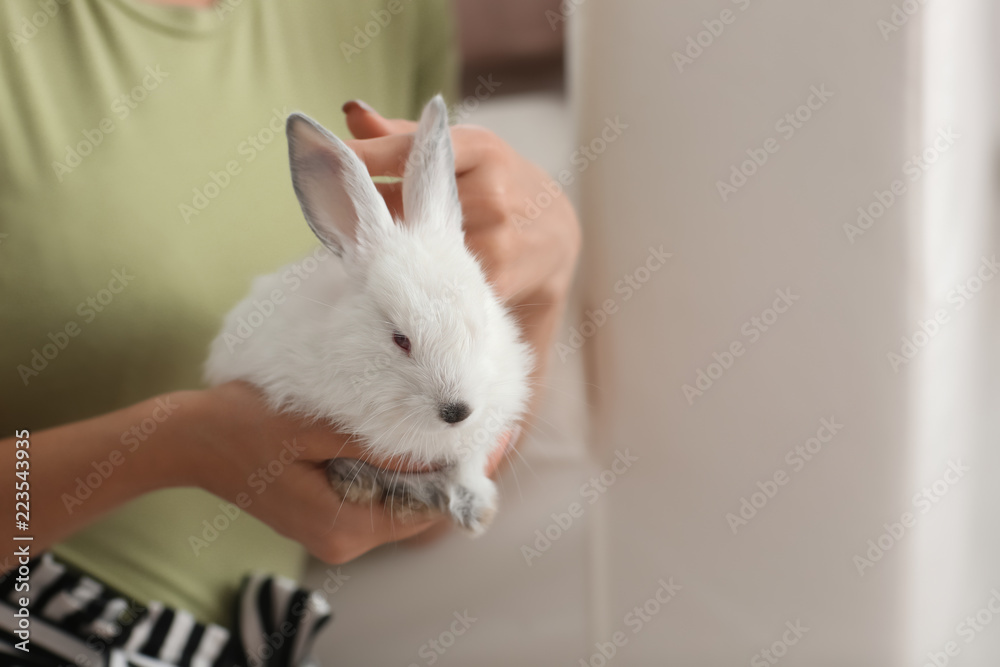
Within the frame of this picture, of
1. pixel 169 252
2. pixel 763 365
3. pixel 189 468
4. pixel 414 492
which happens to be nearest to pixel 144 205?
pixel 169 252

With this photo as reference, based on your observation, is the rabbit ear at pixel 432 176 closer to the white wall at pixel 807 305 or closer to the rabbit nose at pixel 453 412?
the rabbit nose at pixel 453 412

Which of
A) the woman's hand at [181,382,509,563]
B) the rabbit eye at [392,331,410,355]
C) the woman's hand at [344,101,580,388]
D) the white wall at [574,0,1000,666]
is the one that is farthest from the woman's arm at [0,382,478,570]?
the white wall at [574,0,1000,666]

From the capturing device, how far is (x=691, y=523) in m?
0.88

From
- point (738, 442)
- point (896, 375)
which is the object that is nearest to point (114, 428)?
point (738, 442)

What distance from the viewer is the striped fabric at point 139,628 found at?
1.99ft

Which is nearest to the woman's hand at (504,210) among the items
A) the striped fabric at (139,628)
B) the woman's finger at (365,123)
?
the woman's finger at (365,123)

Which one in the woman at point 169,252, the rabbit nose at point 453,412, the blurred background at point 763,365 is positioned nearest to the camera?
the rabbit nose at point 453,412

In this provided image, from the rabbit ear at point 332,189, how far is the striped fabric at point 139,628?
16.3 inches

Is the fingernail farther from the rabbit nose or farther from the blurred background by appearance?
the blurred background

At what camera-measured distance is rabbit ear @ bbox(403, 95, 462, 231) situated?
1.63 ft

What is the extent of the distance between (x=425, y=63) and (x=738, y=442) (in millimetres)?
624

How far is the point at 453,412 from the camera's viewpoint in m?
0.47

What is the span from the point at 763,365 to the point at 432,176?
49cm

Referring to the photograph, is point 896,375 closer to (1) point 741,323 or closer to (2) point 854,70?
Answer: (1) point 741,323
